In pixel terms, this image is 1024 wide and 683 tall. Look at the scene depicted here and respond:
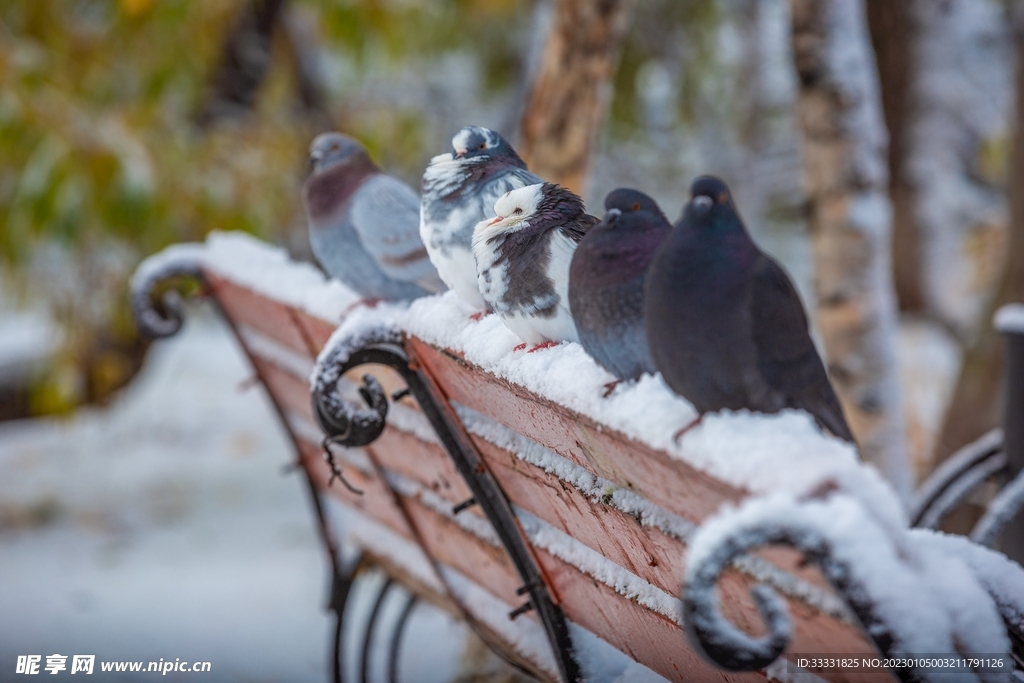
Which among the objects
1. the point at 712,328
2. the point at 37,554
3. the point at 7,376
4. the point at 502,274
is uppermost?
the point at 7,376

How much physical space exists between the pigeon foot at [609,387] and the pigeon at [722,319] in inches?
2.2

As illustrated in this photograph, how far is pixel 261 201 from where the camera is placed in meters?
3.58

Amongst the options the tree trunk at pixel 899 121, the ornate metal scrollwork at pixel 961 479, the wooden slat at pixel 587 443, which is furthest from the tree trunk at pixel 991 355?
the wooden slat at pixel 587 443

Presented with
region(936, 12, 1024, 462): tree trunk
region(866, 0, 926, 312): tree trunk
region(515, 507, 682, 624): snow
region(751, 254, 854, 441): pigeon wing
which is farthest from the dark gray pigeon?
region(866, 0, 926, 312): tree trunk

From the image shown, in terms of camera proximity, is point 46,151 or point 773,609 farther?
point 46,151

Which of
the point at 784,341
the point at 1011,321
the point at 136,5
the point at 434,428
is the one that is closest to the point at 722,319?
A: the point at 784,341

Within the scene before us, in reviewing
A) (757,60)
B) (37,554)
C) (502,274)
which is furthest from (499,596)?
(757,60)

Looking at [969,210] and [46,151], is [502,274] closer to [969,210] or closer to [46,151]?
[46,151]

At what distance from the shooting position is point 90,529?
142 inches

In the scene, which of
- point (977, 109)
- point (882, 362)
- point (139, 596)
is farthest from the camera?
point (977, 109)

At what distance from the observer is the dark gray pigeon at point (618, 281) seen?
3.11ft

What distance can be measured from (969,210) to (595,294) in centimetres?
405

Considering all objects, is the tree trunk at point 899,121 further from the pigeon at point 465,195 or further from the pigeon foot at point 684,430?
the pigeon foot at point 684,430

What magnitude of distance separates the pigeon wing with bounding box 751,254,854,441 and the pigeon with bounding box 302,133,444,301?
772 millimetres
